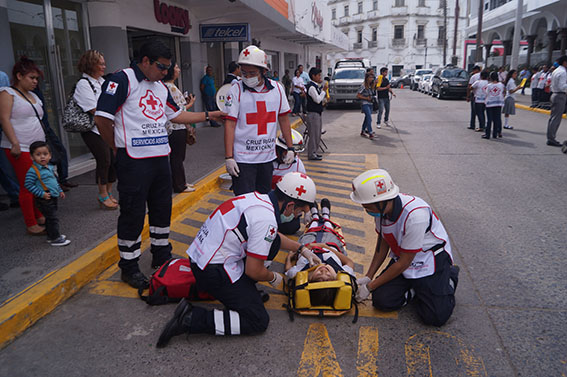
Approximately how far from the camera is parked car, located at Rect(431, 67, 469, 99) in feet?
81.4

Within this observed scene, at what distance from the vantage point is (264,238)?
2.92 m

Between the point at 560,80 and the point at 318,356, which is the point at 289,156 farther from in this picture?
the point at 560,80

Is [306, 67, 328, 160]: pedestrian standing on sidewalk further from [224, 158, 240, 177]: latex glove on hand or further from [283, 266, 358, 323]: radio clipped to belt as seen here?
[283, 266, 358, 323]: radio clipped to belt

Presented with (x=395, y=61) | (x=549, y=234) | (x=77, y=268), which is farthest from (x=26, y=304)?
(x=395, y=61)

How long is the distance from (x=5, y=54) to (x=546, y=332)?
735 centimetres

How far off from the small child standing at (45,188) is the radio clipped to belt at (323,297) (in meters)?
2.67

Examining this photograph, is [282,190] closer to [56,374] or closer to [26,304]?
[56,374]

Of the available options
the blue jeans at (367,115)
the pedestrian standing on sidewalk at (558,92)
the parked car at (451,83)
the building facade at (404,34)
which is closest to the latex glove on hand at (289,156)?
the blue jeans at (367,115)

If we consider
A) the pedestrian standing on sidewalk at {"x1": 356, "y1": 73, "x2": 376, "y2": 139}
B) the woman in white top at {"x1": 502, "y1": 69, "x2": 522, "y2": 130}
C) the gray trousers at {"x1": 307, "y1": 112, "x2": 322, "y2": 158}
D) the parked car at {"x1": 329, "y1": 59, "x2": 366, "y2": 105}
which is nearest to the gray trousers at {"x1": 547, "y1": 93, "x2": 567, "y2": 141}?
the woman in white top at {"x1": 502, "y1": 69, "x2": 522, "y2": 130}

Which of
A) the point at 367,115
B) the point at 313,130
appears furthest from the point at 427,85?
the point at 313,130

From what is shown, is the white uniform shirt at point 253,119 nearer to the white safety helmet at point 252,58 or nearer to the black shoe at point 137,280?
the white safety helmet at point 252,58

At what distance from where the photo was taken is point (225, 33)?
1288 centimetres

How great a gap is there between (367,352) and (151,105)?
269cm

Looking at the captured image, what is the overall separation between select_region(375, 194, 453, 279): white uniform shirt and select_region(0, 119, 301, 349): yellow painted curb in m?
2.76
